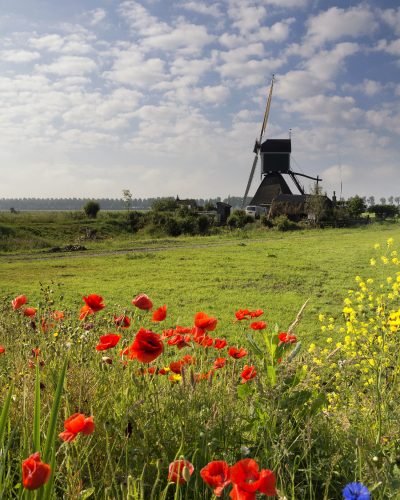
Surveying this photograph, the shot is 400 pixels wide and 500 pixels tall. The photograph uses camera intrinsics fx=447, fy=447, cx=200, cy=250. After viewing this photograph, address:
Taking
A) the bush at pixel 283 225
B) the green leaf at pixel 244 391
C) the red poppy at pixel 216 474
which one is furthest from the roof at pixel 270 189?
the red poppy at pixel 216 474

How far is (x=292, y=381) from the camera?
2541 millimetres

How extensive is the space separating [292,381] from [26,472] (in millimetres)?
1763

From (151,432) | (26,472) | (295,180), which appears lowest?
(151,432)

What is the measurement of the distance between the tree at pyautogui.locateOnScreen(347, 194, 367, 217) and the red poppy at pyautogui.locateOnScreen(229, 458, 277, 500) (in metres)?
60.6

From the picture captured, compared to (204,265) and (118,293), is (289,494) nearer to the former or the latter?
(118,293)

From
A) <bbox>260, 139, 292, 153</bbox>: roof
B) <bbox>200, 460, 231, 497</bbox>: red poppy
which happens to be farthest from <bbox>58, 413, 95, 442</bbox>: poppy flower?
<bbox>260, 139, 292, 153</bbox>: roof

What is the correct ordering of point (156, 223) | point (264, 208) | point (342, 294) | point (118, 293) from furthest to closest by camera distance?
point (264, 208)
point (156, 223)
point (118, 293)
point (342, 294)

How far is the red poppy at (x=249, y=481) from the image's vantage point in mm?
1039

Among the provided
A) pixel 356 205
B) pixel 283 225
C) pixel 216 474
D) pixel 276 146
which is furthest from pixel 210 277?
pixel 356 205

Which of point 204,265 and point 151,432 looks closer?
point 151,432

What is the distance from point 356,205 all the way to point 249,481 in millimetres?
62312

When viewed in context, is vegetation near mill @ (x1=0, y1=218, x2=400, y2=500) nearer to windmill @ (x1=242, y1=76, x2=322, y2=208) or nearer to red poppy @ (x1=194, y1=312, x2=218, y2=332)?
red poppy @ (x1=194, y1=312, x2=218, y2=332)

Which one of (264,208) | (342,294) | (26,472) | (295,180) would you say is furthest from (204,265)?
(295,180)

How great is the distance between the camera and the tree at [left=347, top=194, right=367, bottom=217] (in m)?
58.9
